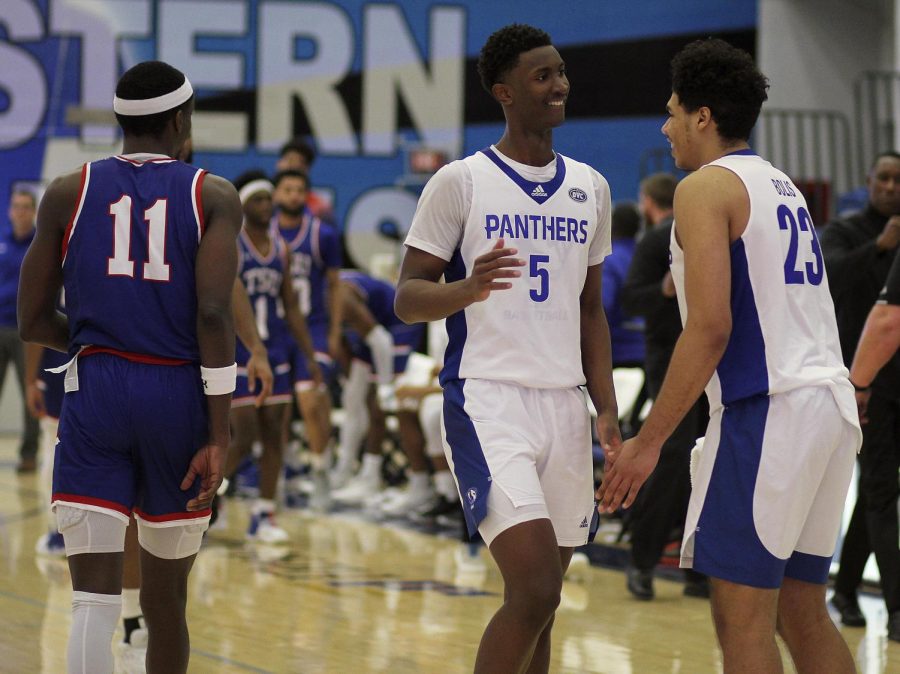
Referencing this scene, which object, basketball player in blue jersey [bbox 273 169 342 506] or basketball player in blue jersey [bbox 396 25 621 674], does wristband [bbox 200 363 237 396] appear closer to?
basketball player in blue jersey [bbox 396 25 621 674]

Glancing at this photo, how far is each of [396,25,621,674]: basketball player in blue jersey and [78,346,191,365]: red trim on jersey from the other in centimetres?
64

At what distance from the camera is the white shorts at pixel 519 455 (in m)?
3.61

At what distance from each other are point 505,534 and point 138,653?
2.19m

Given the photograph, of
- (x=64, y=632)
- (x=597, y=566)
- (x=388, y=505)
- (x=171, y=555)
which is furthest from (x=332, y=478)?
(x=171, y=555)

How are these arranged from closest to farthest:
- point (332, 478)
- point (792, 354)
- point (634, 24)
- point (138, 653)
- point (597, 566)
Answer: point (792, 354)
point (138, 653)
point (597, 566)
point (332, 478)
point (634, 24)

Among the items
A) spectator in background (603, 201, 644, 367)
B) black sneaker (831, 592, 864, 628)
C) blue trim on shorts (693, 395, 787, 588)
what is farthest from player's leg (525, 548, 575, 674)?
spectator in background (603, 201, 644, 367)

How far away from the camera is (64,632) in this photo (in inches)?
229

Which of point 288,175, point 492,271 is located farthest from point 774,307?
point 288,175

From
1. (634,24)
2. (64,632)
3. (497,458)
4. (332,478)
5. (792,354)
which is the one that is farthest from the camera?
(634,24)

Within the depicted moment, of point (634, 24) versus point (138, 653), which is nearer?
point (138, 653)

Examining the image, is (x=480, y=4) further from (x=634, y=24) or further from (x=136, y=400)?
(x=136, y=400)

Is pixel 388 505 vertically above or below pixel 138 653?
below

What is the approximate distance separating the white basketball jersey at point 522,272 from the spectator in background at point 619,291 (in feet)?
15.0

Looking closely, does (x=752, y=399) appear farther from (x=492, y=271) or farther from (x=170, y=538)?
(x=170, y=538)
